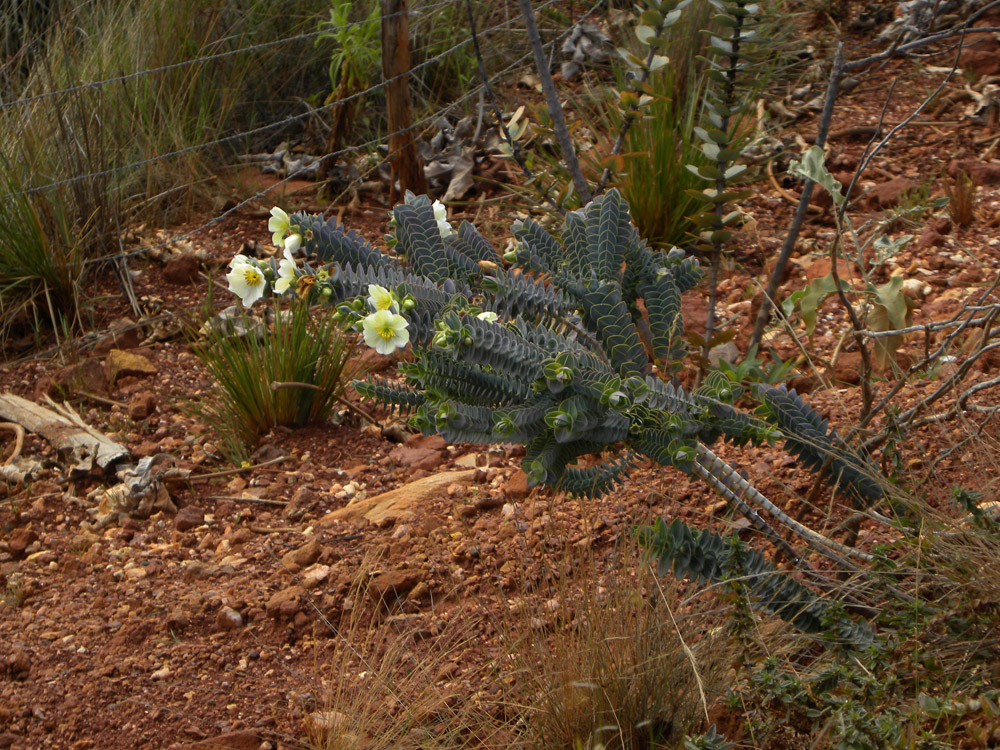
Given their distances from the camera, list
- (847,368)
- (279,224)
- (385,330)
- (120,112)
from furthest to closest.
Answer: (120,112) < (847,368) < (279,224) < (385,330)

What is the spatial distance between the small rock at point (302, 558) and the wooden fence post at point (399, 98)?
2201 millimetres

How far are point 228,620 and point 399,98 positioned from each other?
8.52 ft

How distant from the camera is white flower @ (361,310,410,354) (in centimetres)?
161

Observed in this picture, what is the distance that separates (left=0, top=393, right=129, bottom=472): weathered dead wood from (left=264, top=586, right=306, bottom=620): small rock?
103cm

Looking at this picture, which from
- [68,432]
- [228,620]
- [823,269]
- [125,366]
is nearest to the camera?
[228,620]

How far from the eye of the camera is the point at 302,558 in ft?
7.96

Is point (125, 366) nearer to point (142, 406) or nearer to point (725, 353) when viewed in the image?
point (142, 406)

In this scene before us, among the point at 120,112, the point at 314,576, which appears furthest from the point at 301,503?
the point at 120,112

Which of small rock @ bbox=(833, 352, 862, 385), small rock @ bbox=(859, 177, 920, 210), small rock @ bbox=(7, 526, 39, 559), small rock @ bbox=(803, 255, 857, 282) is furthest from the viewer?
small rock @ bbox=(859, 177, 920, 210)

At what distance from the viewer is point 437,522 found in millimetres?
2496

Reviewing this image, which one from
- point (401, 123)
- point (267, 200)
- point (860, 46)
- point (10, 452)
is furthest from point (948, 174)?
point (10, 452)

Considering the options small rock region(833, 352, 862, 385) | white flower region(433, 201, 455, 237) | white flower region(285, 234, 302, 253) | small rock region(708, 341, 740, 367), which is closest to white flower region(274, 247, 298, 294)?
white flower region(285, 234, 302, 253)

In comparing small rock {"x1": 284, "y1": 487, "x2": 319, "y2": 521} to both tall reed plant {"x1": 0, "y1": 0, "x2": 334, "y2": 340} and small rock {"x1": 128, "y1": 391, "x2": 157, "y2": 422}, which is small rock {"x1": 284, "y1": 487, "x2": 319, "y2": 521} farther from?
tall reed plant {"x1": 0, "y1": 0, "x2": 334, "y2": 340}

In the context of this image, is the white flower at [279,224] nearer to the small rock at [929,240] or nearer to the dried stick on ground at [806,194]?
the dried stick on ground at [806,194]
